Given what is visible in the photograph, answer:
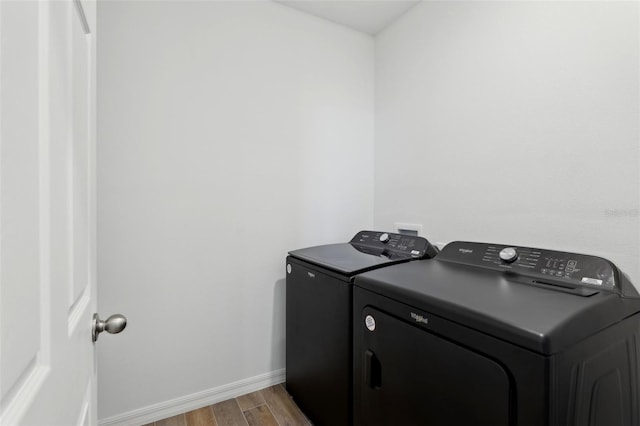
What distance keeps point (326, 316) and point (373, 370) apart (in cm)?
38

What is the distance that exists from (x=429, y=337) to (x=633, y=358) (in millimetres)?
630

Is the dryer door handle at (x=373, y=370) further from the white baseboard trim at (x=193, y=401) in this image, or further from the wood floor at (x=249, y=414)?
the white baseboard trim at (x=193, y=401)

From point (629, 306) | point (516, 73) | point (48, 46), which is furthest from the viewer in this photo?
point (516, 73)

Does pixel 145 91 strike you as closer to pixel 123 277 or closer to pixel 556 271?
pixel 123 277

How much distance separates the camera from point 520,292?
923mm

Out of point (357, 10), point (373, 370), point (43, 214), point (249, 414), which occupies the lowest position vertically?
point (249, 414)

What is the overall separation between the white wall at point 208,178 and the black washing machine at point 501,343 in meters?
0.88

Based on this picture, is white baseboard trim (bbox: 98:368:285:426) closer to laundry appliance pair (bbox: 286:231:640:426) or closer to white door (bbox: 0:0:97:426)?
laundry appliance pair (bbox: 286:231:640:426)

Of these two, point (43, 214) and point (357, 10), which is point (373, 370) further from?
point (357, 10)

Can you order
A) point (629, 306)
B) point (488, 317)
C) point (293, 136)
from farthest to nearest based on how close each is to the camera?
point (293, 136) → point (629, 306) → point (488, 317)

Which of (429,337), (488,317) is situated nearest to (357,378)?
(429,337)

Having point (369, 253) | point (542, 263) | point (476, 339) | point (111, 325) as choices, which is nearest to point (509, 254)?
point (542, 263)

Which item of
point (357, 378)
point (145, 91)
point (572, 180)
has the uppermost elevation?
point (145, 91)

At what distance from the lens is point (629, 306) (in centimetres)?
90
